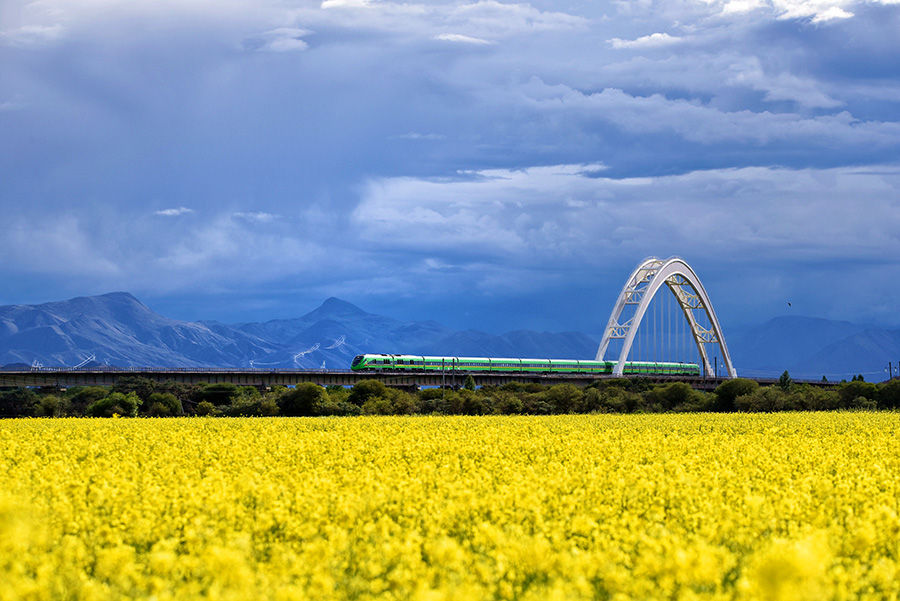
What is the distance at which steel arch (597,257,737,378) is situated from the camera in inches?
4975

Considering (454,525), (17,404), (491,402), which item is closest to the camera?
(454,525)

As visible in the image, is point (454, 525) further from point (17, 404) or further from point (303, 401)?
point (17, 404)

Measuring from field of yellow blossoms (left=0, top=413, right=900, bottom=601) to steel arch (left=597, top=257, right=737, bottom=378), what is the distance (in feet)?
323

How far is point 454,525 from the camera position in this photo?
40.4 ft

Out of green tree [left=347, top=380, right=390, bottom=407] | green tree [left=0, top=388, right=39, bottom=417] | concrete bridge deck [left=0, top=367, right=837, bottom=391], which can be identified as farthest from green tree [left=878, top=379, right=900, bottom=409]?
A: green tree [left=0, top=388, right=39, bottom=417]

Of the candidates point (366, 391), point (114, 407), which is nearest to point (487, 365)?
point (366, 391)

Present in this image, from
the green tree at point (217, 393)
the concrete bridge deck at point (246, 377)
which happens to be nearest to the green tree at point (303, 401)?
the concrete bridge deck at point (246, 377)

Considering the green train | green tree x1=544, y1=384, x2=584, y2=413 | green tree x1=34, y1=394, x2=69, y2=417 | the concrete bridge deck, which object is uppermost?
the green train

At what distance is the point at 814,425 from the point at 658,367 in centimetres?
8964

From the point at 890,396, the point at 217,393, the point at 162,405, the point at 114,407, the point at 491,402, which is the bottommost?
the point at 162,405

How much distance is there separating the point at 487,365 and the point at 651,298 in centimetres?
3704

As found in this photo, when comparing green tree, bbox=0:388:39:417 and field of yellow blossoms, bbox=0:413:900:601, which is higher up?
field of yellow blossoms, bbox=0:413:900:601

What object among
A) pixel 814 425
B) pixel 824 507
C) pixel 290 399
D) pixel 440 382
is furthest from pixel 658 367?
pixel 824 507

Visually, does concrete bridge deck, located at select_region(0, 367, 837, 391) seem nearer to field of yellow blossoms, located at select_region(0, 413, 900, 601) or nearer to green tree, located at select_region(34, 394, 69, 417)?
green tree, located at select_region(34, 394, 69, 417)
